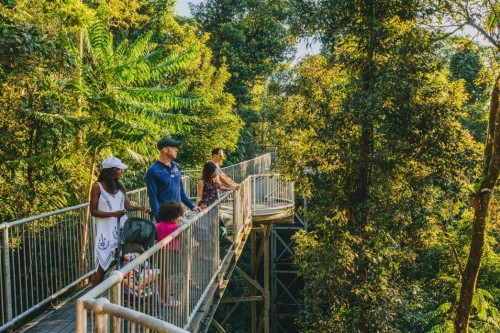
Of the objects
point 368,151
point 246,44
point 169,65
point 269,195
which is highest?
point 246,44

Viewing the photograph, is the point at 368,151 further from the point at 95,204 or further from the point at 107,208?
the point at 95,204

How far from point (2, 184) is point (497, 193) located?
8.67m

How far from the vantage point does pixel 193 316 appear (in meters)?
5.53

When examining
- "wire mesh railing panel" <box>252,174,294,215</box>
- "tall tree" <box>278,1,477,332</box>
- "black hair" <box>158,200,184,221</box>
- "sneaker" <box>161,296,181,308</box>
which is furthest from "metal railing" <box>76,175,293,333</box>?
"wire mesh railing panel" <box>252,174,294,215</box>

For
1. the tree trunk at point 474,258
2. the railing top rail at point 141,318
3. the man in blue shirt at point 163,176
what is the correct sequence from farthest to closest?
the tree trunk at point 474,258 < the man in blue shirt at point 163,176 < the railing top rail at point 141,318

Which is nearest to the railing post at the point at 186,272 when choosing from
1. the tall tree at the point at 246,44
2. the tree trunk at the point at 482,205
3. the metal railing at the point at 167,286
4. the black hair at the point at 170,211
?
the metal railing at the point at 167,286

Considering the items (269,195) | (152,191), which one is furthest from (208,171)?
(269,195)

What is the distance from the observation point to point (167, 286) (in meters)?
4.32

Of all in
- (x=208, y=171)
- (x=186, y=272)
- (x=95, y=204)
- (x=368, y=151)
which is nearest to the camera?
(x=186, y=272)

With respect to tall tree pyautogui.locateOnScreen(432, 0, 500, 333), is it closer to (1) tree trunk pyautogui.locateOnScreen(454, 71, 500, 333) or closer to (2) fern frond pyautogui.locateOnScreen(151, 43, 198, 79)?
(1) tree trunk pyautogui.locateOnScreen(454, 71, 500, 333)

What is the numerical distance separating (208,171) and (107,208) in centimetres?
275

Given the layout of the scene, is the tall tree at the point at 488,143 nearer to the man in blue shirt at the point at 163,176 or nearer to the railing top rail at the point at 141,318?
the man in blue shirt at the point at 163,176

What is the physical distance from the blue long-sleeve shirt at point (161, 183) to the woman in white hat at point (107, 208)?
363 millimetres

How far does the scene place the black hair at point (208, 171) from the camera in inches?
302
